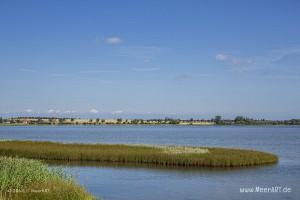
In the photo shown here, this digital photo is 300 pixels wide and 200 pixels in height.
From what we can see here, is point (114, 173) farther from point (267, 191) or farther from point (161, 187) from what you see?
point (267, 191)

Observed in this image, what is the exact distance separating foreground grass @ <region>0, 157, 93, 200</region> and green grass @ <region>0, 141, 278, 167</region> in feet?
67.3

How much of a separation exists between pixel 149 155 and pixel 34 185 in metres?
25.2

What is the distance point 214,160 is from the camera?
146 ft

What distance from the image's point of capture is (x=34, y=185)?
2331 cm

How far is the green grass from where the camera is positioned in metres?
45.1

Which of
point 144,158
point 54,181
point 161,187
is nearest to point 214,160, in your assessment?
point 144,158

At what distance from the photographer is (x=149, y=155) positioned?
47.9 meters

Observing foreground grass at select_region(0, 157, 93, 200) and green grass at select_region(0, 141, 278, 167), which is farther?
green grass at select_region(0, 141, 278, 167)

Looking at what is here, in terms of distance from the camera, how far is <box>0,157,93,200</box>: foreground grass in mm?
21719

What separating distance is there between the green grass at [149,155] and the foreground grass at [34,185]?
20.5 metres

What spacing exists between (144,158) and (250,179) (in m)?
13.7

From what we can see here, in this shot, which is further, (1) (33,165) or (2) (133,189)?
(2) (133,189)

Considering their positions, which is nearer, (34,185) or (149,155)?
(34,185)

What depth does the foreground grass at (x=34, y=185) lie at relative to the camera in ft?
71.3
